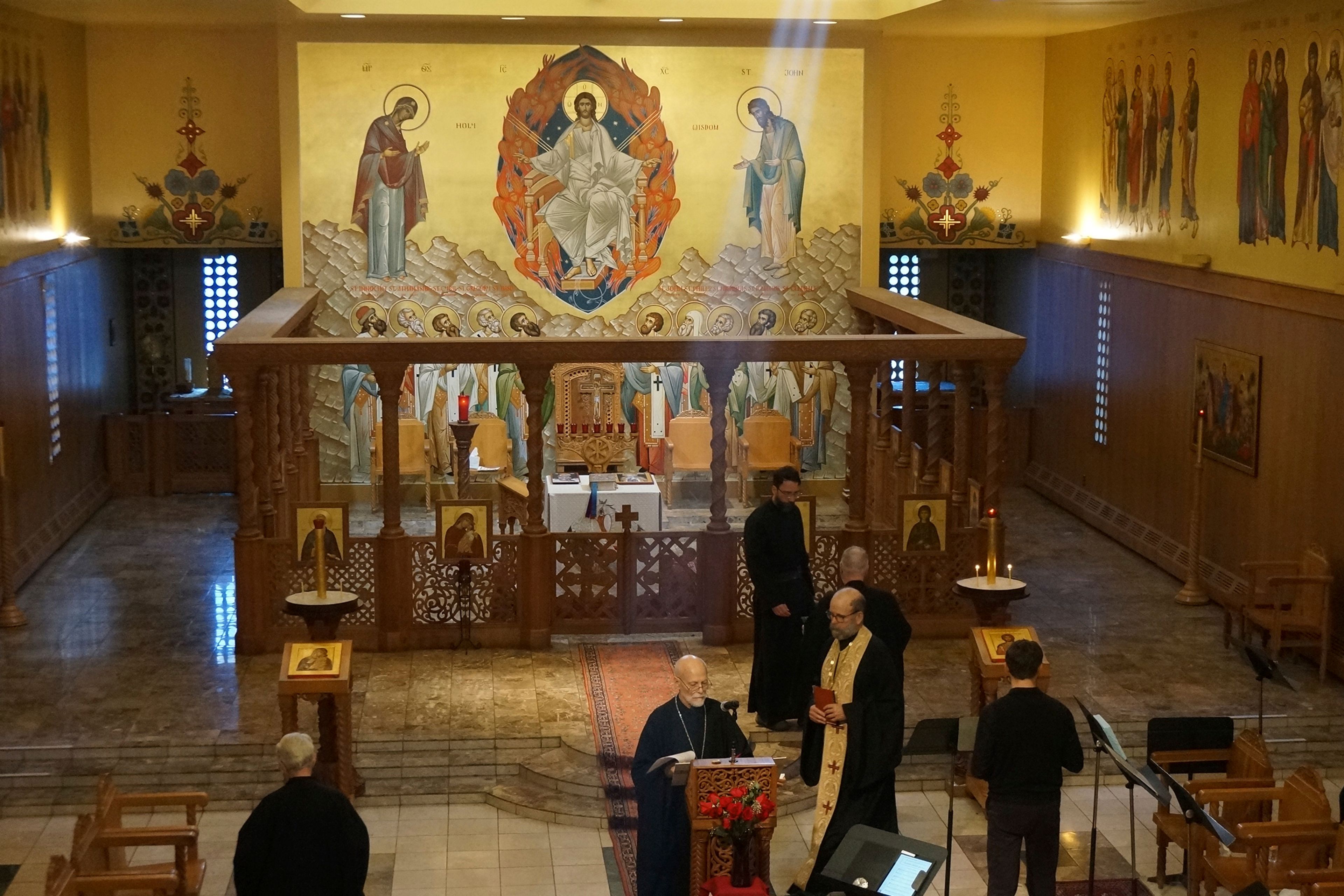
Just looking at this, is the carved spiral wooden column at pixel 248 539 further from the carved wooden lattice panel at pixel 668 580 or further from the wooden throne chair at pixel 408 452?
the wooden throne chair at pixel 408 452

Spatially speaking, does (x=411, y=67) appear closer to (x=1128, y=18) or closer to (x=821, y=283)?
(x=821, y=283)

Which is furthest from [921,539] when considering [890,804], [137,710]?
[137,710]

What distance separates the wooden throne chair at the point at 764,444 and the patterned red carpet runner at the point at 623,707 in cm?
509

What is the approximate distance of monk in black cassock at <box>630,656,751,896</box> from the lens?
28.2 feet

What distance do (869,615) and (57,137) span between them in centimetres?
1121

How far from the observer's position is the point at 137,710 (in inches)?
473

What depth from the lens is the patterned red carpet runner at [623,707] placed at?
35.4 ft

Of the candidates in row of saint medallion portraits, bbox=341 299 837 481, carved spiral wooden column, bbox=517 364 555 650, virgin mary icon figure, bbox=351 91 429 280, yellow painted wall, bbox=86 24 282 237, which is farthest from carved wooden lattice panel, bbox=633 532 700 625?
yellow painted wall, bbox=86 24 282 237

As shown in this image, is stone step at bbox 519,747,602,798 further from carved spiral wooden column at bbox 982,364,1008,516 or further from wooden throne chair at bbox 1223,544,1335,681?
wooden throne chair at bbox 1223,544,1335,681

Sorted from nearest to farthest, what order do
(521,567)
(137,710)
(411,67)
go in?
(137,710), (521,567), (411,67)

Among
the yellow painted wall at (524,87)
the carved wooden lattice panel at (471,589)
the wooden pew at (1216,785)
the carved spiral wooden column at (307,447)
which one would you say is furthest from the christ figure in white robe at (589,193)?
the wooden pew at (1216,785)

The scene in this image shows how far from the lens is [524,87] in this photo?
711 inches

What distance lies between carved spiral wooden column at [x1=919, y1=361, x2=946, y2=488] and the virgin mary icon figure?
5.58 metres

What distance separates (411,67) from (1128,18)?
7.03 m
